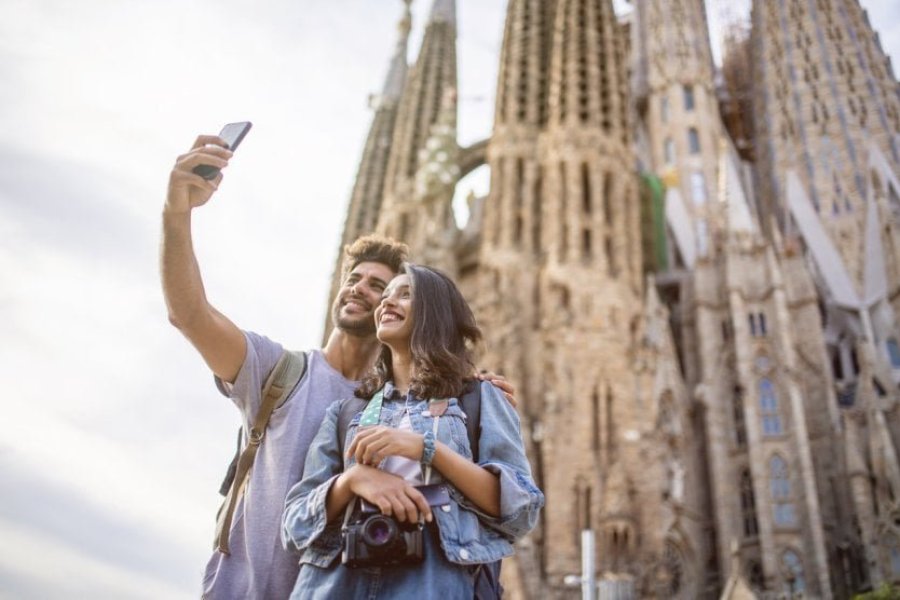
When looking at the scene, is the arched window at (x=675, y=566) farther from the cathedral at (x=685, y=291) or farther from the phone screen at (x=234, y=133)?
the phone screen at (x=234, y=133)

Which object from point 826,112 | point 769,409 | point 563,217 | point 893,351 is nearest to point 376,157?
point 563,217

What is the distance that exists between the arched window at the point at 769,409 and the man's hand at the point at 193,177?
20.2 m

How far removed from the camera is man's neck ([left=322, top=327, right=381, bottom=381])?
3.17 m

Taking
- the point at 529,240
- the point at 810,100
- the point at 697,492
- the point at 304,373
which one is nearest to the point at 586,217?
the point at 529,240

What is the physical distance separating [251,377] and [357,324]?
0.50 meters

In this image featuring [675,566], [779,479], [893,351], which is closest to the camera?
[675,566]

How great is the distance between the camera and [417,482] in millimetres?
2299

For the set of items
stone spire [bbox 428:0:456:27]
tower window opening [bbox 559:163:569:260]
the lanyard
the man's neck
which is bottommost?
the lanyard

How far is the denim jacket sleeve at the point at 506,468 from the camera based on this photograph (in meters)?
2.29

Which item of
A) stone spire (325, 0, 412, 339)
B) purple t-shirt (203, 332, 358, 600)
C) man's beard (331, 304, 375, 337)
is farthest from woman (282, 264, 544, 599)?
stone spire (325, 0, 412, 339)

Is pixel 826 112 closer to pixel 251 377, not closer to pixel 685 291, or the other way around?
pixel 685 291

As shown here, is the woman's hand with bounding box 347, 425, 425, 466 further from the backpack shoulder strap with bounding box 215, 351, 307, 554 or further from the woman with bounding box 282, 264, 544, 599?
the backpack shoulder strap with bounding box 215, 351, 307, 554

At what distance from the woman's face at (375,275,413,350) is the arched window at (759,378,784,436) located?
19.8 m

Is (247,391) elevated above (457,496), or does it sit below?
above
